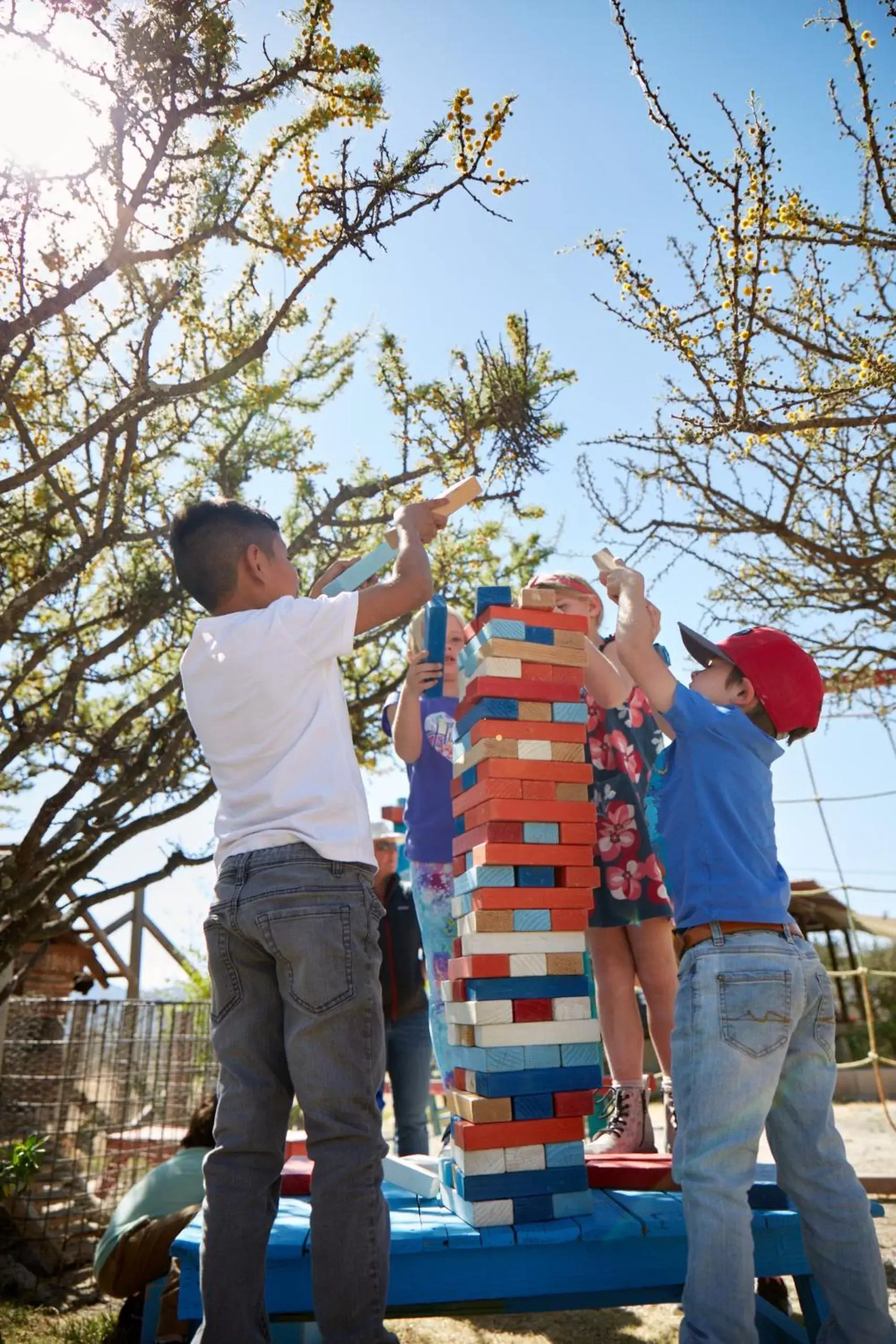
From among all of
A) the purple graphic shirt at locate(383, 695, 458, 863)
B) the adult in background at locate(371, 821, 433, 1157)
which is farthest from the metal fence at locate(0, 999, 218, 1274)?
the purple graphic shirt at locate(383, 695, 458, 863)

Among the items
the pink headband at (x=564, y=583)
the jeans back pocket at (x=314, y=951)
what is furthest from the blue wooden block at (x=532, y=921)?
the pink headband at (x=564, y=583)

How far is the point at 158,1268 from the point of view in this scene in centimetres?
321

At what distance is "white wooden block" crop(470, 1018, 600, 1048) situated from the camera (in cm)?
229

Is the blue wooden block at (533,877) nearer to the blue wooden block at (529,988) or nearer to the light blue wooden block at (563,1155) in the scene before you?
the blue wooden block at (529,988)

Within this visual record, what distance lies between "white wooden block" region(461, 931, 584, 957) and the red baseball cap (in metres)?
0.72

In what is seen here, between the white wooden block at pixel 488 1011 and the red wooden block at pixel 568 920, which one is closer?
the white wooden block at pixel 488 1011

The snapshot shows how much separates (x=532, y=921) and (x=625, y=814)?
940 mm

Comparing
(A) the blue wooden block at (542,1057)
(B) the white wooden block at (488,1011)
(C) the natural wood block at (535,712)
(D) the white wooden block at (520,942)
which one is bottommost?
(A) the blue wooden block at (542,1057)

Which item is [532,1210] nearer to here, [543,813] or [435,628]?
A: [543,813]

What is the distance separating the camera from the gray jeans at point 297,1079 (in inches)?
69.5

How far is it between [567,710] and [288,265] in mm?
2748

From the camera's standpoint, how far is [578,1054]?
2.35m

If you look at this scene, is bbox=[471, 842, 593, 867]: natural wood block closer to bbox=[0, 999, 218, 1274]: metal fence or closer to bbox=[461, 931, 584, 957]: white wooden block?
bbox=[461, 931, 584, 957]: white wooden block

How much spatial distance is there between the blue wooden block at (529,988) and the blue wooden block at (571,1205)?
435 mm
